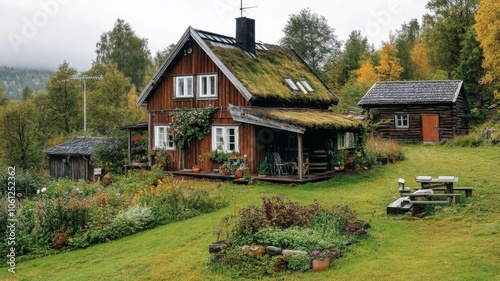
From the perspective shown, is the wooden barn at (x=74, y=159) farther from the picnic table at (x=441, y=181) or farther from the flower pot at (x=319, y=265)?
the flower pot at (x=319, y=265)

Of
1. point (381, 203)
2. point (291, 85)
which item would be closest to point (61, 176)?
point (291, 85)

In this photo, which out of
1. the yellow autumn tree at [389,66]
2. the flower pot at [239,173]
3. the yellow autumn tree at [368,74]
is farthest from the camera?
the yellow autumn tree at [389,66]

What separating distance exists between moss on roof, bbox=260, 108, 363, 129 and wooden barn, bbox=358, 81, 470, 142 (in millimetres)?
14089

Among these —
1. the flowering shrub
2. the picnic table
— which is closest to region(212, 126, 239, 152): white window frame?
the flowering shrub

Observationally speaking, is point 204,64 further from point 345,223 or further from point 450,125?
point 450,125

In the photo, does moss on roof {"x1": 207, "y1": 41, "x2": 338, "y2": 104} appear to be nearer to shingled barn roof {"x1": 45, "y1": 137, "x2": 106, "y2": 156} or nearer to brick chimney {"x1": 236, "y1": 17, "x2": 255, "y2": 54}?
brick chimney {"x1": 236, "y1": 17, "x2": 255, "y2": 54}

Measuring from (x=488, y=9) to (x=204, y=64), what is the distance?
12.9 metres

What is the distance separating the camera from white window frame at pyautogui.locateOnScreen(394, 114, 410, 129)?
38.7 m

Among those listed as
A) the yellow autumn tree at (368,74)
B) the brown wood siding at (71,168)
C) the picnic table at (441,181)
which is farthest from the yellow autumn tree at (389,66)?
the picnic table at (441,181)

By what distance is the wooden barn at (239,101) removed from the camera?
22969 mm

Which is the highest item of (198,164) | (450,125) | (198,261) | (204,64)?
(204,64)

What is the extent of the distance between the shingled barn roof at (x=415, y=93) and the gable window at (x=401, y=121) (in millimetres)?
1355

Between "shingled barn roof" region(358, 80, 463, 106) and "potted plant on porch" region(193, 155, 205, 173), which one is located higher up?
"shingled barn roof" region(358, 80, 463, 106)

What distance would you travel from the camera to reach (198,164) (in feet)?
82.3
